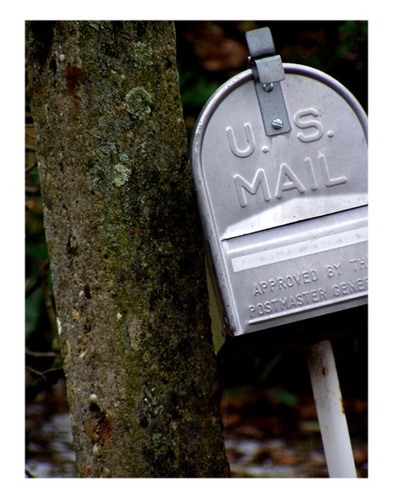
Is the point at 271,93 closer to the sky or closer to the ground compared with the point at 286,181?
closer to the sky

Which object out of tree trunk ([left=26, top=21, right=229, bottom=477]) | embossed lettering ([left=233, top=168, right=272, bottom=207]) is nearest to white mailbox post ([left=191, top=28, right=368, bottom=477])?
embossed lettering ([left=233, top=168, right=272, bottom=207])

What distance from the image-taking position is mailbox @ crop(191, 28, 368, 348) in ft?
4.09

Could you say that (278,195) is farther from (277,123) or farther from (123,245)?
(123,245)

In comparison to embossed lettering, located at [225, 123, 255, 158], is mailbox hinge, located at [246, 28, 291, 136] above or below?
above

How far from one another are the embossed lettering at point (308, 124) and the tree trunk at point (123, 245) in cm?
24

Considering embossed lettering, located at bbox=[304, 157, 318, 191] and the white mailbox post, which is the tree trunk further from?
embossed lettering, located at bbox=[304, 157, 318, 191]

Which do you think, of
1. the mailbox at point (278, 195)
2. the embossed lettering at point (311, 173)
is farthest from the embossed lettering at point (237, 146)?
the embossed lettering at point (311, 173)

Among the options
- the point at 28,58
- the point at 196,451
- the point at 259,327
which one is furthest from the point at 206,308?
the point at 28,58

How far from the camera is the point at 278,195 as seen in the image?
4.17 feet

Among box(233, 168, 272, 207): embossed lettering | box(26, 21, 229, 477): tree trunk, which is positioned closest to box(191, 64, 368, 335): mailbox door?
box(233, 168, 272, 207): embossed lettering

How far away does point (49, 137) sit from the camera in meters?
1.35

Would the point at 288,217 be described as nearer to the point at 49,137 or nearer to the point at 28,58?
the point at 49,137

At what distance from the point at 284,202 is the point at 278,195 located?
0.02 meters

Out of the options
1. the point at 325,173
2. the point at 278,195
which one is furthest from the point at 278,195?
the point at 325,173
